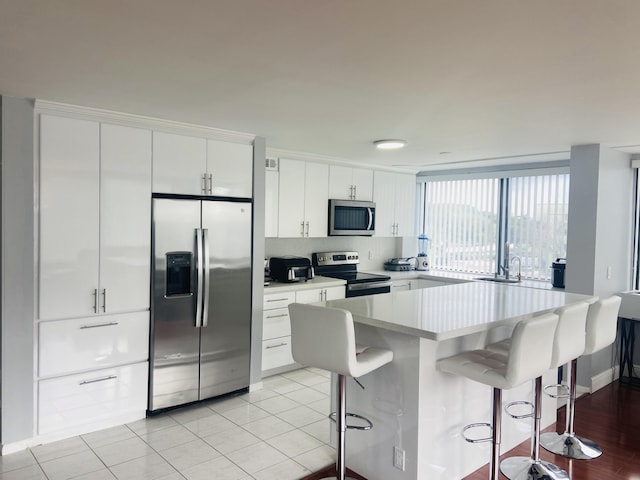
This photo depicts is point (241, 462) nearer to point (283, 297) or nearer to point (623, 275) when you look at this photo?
point (283, 297)

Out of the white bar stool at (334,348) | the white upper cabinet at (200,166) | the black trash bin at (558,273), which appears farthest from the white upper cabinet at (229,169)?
the black trash bin at (558,273)

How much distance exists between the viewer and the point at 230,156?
4.01 m

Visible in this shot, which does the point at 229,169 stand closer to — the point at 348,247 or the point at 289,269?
the point at 289,269

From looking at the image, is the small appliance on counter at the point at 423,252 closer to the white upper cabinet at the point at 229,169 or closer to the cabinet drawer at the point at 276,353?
the cabinet drawer at the point at 276,353

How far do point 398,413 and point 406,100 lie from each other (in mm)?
1849

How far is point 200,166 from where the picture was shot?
3828 mm

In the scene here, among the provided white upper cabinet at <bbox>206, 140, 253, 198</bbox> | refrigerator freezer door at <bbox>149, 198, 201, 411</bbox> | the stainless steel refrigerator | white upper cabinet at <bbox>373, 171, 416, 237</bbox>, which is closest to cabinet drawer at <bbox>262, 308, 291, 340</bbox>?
the stainless steel refrigerator

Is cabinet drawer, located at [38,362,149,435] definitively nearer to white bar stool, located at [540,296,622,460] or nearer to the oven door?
the oven door

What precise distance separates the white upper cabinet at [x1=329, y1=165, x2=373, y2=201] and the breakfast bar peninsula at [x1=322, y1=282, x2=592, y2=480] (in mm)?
2568

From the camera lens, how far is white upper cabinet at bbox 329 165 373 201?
18.0 ft

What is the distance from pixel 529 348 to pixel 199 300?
2.51 m

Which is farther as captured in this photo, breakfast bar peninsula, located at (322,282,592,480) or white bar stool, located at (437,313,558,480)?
breakfast bar peninsula, located at (322,282,592,480)

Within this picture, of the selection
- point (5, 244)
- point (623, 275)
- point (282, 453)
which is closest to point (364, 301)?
point (282, 453)

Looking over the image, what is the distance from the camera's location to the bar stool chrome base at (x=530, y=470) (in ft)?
9.12
